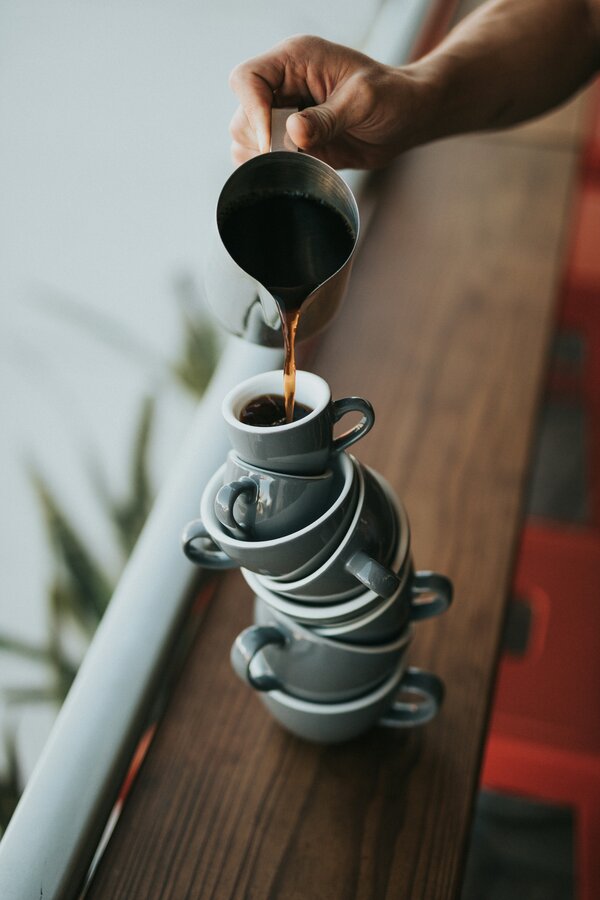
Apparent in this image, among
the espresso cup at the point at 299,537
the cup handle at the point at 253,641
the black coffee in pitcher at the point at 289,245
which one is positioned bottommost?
the cup handle at the point at 253,641

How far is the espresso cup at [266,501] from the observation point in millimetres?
690

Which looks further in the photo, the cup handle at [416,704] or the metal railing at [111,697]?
the cup handle at [416,704]

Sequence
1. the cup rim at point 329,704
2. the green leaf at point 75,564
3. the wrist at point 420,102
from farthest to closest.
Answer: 1. the green leaf at point 75,564
2. the wrist at point 420,102
3. the cup rim at point 329,704

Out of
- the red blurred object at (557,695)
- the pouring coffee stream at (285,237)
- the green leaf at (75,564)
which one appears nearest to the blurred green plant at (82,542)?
the green leaf at (75,564)

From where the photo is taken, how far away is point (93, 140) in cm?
140

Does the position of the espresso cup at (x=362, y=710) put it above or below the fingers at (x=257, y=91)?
below

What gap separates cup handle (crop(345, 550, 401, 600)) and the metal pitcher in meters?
0.23

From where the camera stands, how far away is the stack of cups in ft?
2.27

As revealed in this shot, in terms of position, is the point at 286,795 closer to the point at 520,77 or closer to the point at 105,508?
the point at 105,508

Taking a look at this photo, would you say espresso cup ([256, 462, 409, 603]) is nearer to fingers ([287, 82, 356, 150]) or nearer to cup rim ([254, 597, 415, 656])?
cup rim ([254, 597, 415, 656])

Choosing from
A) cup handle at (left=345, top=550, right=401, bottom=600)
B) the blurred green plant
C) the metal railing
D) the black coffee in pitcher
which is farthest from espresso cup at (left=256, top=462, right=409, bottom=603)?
the blurred green plant

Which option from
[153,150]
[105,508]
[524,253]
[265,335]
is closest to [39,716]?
[105,508]

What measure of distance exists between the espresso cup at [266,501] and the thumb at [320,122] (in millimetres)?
330

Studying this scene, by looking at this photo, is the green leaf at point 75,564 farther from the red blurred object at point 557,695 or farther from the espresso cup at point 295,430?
the red blurred object at point 557,695
